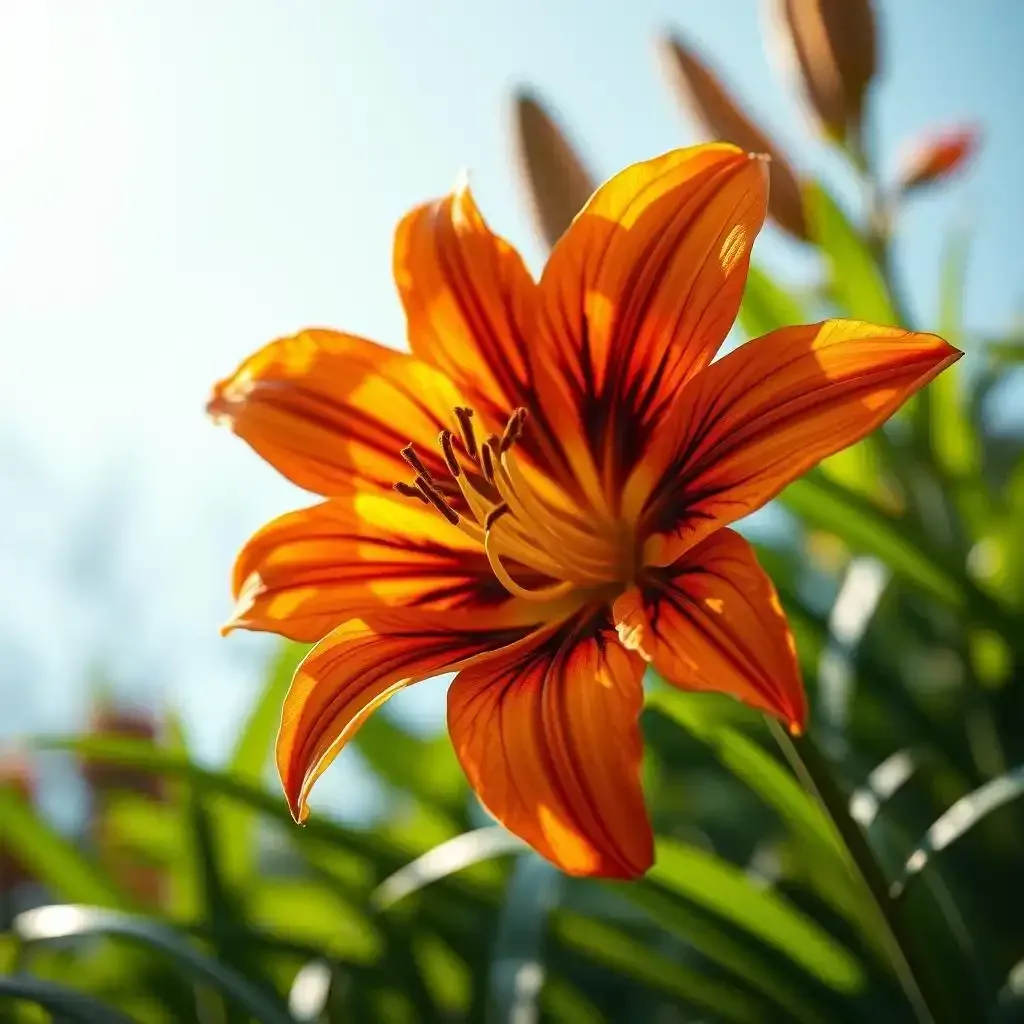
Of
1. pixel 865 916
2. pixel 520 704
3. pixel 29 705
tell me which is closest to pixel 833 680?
pixel 865 916

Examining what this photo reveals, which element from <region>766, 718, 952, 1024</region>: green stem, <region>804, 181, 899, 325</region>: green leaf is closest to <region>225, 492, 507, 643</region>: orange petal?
<region>766, 718, 952, 1024</region>: green stem

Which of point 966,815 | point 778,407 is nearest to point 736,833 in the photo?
point 966,815

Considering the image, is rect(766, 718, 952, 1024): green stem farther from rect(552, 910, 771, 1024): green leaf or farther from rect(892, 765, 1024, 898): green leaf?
rect(552, 910, 771, 1024): green leaf

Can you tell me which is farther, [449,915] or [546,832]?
[449,915]

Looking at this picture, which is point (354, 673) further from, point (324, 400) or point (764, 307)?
point (764, 307)

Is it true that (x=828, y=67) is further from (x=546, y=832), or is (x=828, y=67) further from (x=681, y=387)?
(x=546, y=832)

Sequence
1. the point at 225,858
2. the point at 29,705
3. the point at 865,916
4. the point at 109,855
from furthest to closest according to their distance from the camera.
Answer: the point at 29,705, the point at 109,855, the point at 225,858, the point at 865,916

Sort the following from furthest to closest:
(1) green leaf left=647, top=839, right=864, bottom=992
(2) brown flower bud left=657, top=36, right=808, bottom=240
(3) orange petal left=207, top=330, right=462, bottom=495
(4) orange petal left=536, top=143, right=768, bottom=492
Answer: (2) brown flower bud left=657, top=36, right=808, bottom=240
(1) green leaf left=647, top=839, right=864, bottom=992
(3) orange petal left=207, top=330, right=462, bottom=495
(4) orange petal left=536, top=143, right=768, bottom=492
